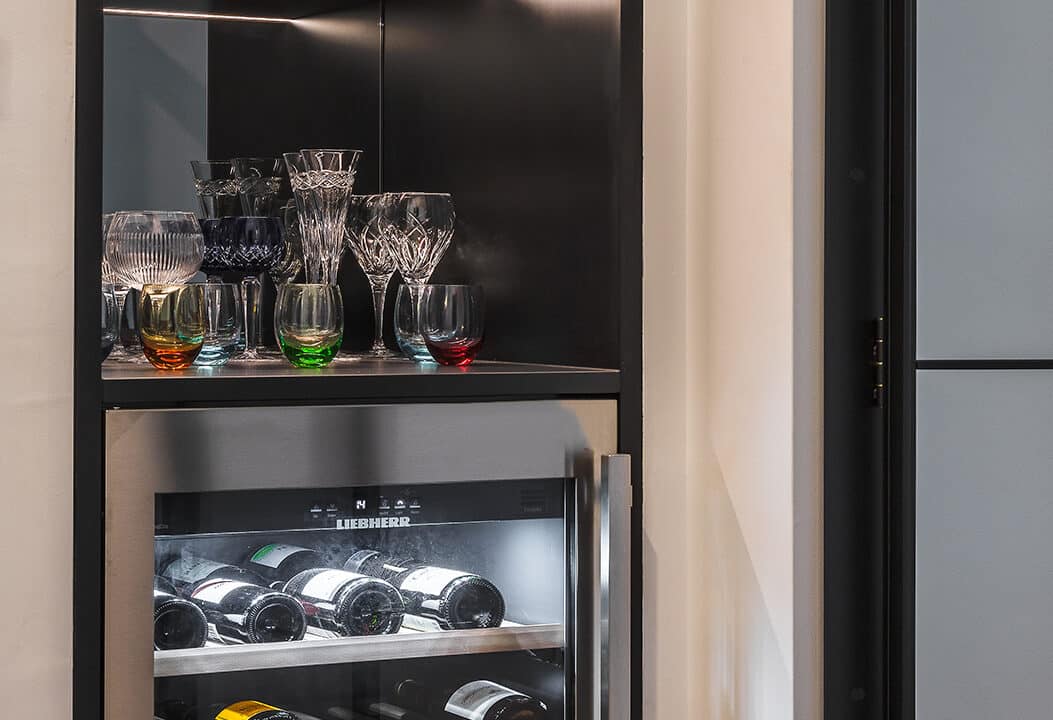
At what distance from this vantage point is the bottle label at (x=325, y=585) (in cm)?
131

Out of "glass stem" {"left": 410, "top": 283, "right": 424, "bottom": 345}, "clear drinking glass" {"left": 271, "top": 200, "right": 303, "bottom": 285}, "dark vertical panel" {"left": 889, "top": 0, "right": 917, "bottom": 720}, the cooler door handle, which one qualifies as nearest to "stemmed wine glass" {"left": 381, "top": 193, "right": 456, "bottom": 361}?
"glass stem" {"left": 410, "top": 283, "right": 424, "bottom": 345}

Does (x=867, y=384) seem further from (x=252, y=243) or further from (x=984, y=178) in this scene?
(x=252, y=243)

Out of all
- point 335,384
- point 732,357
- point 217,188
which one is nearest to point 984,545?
point 732,357

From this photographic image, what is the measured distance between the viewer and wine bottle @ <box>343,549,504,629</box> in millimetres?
1331

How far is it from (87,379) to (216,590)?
266mm

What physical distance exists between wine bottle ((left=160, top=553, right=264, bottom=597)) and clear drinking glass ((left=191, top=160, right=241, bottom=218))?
563mm

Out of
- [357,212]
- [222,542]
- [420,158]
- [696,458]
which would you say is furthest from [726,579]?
[420,158]

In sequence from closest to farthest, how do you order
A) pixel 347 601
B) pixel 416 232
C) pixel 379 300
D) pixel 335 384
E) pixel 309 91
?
pixel 335 384
pixel 347 601
pixel 416 232
pixel 379 300
pixel 309 91

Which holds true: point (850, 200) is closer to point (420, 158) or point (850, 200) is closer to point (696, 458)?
point (696, 458)

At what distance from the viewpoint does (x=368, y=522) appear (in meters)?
1.28

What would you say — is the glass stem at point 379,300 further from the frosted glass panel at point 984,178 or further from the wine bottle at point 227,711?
the frosted glass panel at point 984,178

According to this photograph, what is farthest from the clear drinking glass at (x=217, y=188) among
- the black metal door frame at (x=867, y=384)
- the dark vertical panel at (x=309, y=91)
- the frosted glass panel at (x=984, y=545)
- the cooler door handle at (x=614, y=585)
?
the frosted glass panel at (x=984, y=545)

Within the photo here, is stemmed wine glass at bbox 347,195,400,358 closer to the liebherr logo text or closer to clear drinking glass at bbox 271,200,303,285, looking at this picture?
clear drinking glass at bbox 271,200,303,285

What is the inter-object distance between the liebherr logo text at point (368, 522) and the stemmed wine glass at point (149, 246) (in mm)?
336
